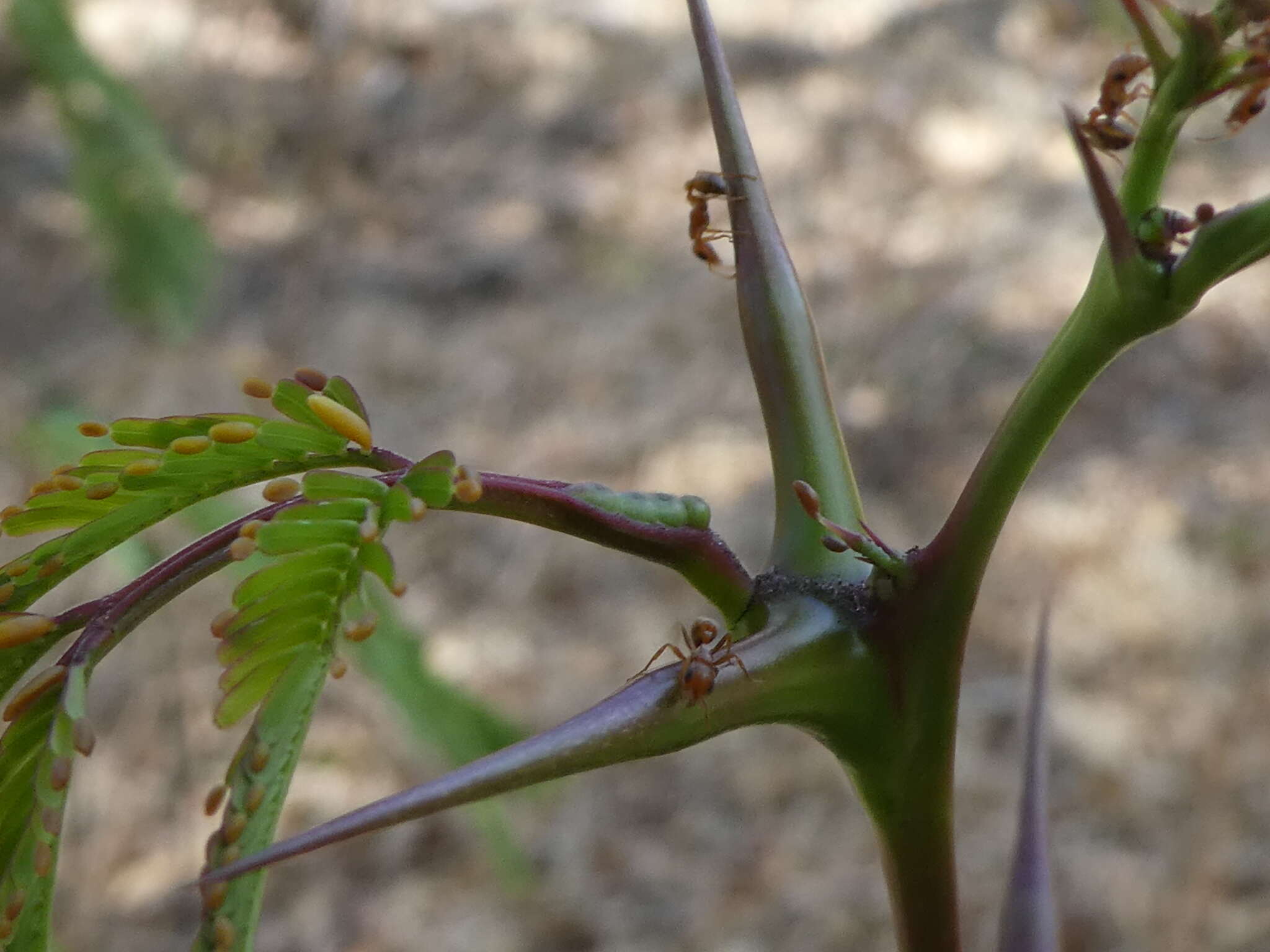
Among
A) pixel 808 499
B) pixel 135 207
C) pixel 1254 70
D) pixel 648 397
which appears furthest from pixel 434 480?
pixel 135 207

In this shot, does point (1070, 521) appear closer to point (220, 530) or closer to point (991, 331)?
point (991, 331)

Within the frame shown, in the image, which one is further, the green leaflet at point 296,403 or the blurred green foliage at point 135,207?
the blurred green foliage at point 135,207

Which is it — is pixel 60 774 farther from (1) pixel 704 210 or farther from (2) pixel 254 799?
(1) pixel 704 210

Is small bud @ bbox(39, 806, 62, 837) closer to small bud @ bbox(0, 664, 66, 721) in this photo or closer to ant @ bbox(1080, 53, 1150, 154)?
small bud @ bbox(0, 664, 66, 721)

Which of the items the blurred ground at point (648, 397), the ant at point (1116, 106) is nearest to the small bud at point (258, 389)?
the ant at point (1116, 106)

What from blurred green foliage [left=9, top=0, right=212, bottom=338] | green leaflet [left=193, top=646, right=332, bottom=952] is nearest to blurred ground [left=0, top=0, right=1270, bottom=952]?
blurred green foliage [left=9, top=0, right=212, bottom=338]

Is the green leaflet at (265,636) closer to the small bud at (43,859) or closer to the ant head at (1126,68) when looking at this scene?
the small bud at (43,859)
